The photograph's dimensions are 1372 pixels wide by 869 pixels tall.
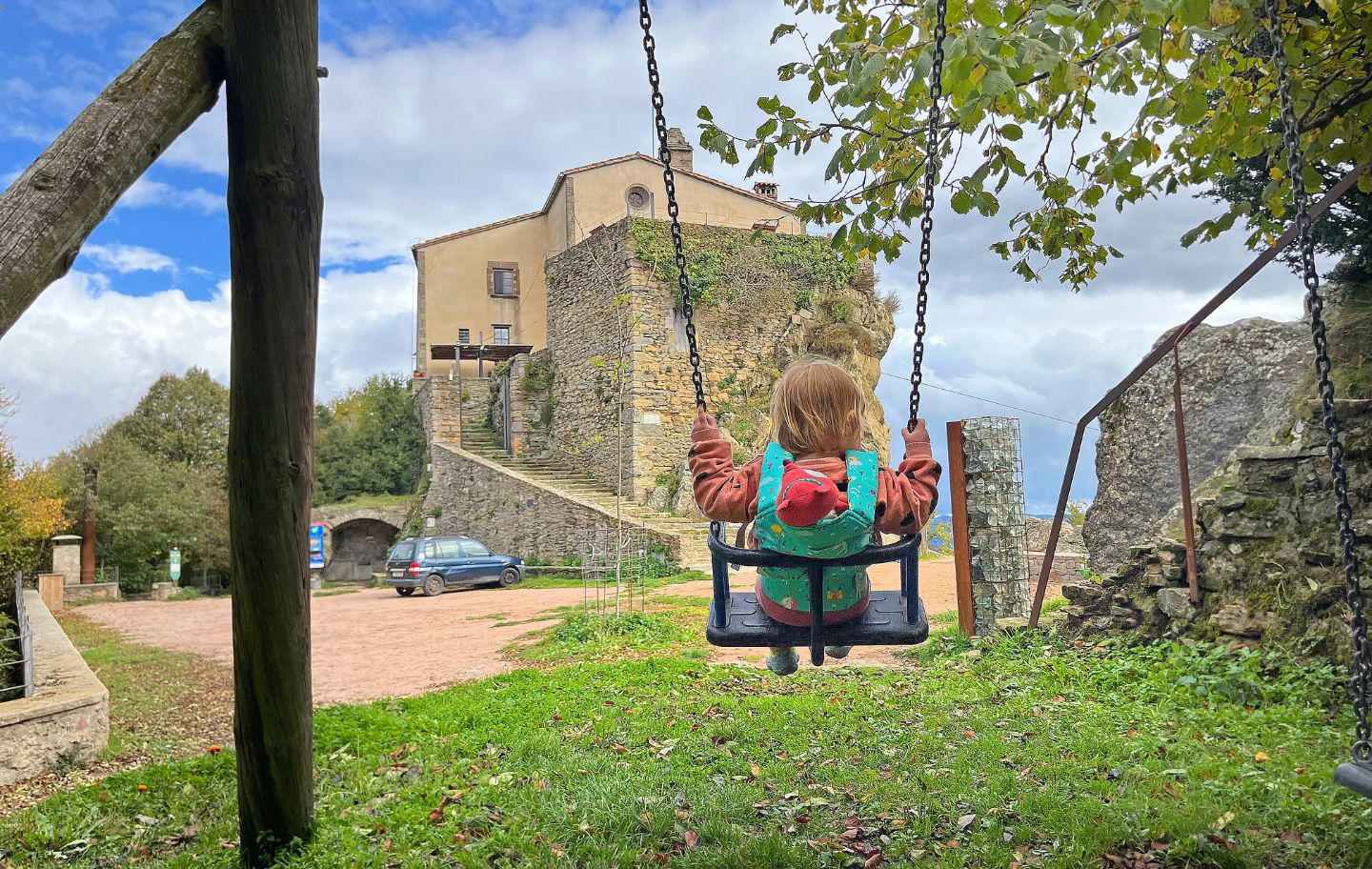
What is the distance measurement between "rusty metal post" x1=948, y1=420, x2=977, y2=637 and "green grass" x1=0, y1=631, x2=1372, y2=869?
106 cm

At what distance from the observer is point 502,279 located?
29.4 metres

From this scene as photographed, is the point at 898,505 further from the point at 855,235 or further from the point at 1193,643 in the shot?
the point at 1193,643

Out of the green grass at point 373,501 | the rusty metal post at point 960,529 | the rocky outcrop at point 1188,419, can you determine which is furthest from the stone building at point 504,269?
the rusty metal post at point 960,529

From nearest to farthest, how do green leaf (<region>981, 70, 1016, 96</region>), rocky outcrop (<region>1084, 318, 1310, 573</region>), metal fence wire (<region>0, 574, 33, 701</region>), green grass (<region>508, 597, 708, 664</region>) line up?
green leaf (<region>981, 70, 1016, 96</region>)
metal fence wire (<region>0, 574, 33, 701</region>)
rocky outcrop (<region>1084, 318, 1310, 573</region>)
green grass (<region>508, 597, 708, 664</region>)

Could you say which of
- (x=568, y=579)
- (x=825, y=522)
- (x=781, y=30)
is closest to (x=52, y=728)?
(x=825, y=522)

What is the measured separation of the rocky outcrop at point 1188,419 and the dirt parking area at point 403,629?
1.83 metres

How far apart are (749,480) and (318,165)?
1860mm

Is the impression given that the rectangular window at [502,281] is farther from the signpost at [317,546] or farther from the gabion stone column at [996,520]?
the gabion stone column at [996,520]

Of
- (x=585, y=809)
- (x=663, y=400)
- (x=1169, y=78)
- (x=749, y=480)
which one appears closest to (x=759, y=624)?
(x=749, y=480)

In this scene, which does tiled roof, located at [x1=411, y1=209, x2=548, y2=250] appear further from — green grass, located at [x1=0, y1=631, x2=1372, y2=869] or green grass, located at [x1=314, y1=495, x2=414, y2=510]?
green grass, located at [x1=0, y1=631, x2=1372, y2=869]

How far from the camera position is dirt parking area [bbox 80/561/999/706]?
759 cm

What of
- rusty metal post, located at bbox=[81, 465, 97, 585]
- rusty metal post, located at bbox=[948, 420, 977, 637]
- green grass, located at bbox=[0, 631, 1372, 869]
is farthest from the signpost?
rusty metal post, located at bbox=[948, 420, 977, 637]

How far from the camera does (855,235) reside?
192 inches

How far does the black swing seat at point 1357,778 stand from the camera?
2049 millimetres
